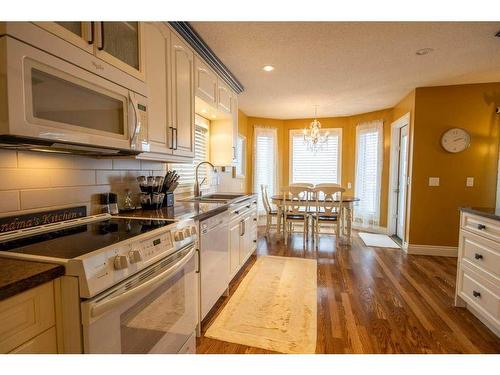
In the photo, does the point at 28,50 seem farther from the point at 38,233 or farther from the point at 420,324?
the point at 420,324

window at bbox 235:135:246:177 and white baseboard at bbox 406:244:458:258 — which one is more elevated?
window at bbox 235:135:246:177

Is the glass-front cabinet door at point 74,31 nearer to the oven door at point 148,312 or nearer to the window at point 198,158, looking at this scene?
the oven door at point 148,312

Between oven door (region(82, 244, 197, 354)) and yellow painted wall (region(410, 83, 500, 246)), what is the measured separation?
3485 millimetres

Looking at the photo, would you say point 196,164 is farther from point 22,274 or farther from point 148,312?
point 22,274

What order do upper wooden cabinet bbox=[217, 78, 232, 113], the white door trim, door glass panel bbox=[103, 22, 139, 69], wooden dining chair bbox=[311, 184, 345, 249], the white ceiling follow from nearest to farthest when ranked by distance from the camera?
door glass panel bbox=[103, 22, 139, 69] < the white ceiling < upper wooden cabinet bbox=[217, 78, 232, 113] < wooden dining chair bbox=[311, 184, 345, 249] < the white door trim

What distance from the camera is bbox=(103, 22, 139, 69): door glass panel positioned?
49.7 inches

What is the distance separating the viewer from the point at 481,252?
1851mm

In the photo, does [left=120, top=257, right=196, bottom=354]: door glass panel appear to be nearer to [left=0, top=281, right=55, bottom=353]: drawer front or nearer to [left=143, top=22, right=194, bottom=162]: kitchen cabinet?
[left=0, top=281, right=55, bottom=353]: drawer front

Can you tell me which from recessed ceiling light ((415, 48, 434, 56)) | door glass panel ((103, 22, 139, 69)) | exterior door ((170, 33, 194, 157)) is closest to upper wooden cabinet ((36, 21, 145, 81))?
door glass panel ((103, 22, 139, 69))

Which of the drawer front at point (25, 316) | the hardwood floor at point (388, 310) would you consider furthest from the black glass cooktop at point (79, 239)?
the hardwood floor at point (388, 310)

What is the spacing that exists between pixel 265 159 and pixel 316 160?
115cm

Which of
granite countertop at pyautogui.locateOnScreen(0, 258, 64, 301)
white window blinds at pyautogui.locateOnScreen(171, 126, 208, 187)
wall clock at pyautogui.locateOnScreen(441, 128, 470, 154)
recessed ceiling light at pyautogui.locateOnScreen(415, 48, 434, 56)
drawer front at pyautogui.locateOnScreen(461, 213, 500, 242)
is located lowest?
drawer front at pyautogui.locateOnScreen(461, 213, 500, 242)

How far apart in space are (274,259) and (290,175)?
2.78m
